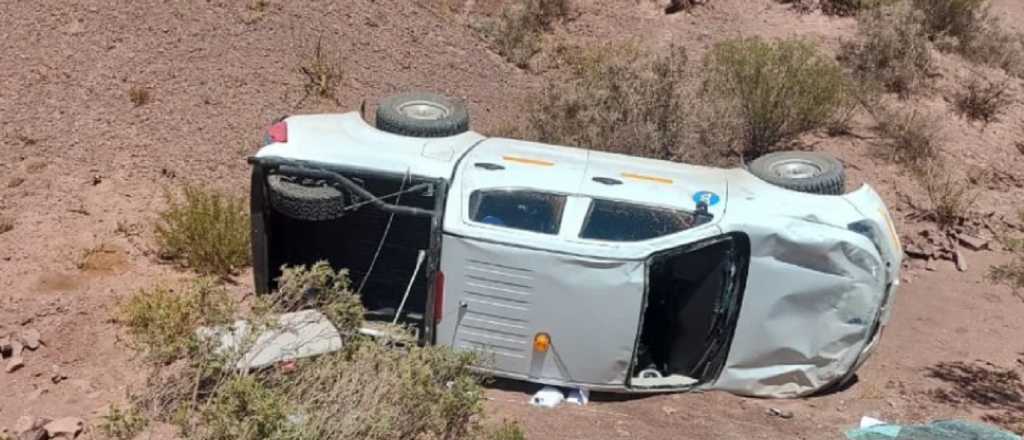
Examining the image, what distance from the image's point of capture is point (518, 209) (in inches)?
305

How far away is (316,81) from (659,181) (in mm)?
4995

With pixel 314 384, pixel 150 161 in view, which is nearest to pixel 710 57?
pixel 150 161

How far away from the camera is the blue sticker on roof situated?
7.79 metres

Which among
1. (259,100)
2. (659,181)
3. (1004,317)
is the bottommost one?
(1004,317)

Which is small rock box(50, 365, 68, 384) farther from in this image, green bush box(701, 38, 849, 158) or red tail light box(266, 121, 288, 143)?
green bush box(701, 38, 849, 158)

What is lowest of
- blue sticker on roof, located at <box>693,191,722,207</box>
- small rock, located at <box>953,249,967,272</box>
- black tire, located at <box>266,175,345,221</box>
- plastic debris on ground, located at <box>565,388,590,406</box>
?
small rock, located at <box>953,249,967,272</box>

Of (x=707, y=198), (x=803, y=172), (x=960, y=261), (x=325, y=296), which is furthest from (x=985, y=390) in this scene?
(x=325, y=296)

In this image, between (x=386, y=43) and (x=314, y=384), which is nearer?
(x=314, y=384)

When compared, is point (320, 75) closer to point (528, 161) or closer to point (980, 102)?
point (528, 161)

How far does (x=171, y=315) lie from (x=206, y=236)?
1741 millimetres

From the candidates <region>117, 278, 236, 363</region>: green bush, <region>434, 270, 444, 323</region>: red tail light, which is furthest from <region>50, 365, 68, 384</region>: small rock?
<region>434, 270, 444, 323</region>: red tail light

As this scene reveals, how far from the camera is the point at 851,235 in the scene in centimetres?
775

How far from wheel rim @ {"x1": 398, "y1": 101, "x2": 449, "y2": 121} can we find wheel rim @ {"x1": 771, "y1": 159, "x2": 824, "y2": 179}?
2.43m

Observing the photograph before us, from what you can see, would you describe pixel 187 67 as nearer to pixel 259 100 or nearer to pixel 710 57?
pixel 259 100
